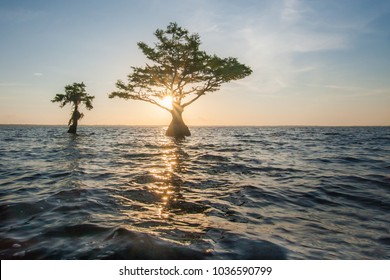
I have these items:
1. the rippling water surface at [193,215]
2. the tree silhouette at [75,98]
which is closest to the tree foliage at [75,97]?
the tree silhouette at [75,98]

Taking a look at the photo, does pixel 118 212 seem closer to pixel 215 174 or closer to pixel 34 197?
pixel 34 197

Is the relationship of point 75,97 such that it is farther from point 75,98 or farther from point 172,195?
point 172,195

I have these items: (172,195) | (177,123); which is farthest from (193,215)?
(177,123)

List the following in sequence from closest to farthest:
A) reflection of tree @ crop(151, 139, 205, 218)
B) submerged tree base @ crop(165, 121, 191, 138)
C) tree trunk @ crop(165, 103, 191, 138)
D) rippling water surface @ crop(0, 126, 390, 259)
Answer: rippling water surface @ crop(0, 126, 390, 259) < reflection of tree @ crop(151, 139, 205, 218) < tree trunk @ crop(165, 103, 191, 138) < submerged tree base @ crop(165, 121, 191, 138)

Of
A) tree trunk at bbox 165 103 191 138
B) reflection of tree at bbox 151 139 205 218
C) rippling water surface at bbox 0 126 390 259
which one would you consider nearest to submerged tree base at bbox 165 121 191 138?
tree trunk at bbox 165 103 191 138

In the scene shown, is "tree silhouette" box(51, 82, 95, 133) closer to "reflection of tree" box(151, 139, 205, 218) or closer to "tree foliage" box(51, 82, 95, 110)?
"tree foliage" box(51, 82, 95, 110)

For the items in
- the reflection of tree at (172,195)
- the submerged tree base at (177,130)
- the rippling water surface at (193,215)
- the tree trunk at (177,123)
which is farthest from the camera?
the submerged tree base at (177,130)

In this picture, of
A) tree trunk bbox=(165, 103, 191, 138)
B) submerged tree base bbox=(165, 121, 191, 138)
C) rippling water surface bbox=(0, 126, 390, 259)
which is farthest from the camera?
submerged tree base bbox=(165, 121, 191, 138)

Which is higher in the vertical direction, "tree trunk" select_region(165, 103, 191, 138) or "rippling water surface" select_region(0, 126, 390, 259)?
"tree trunk" select_region(165, 103, 191, 138)

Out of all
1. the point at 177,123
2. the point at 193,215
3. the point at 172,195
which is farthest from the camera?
the point at 177,123

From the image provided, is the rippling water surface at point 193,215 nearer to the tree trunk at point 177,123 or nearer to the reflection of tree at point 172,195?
the reflection of tree at point 172,195

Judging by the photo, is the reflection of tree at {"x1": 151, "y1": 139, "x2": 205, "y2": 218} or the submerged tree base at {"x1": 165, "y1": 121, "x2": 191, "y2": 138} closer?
the reflection of tree at {"x1": 151, "y1": 139, "x2": 205, "y2": 218}
